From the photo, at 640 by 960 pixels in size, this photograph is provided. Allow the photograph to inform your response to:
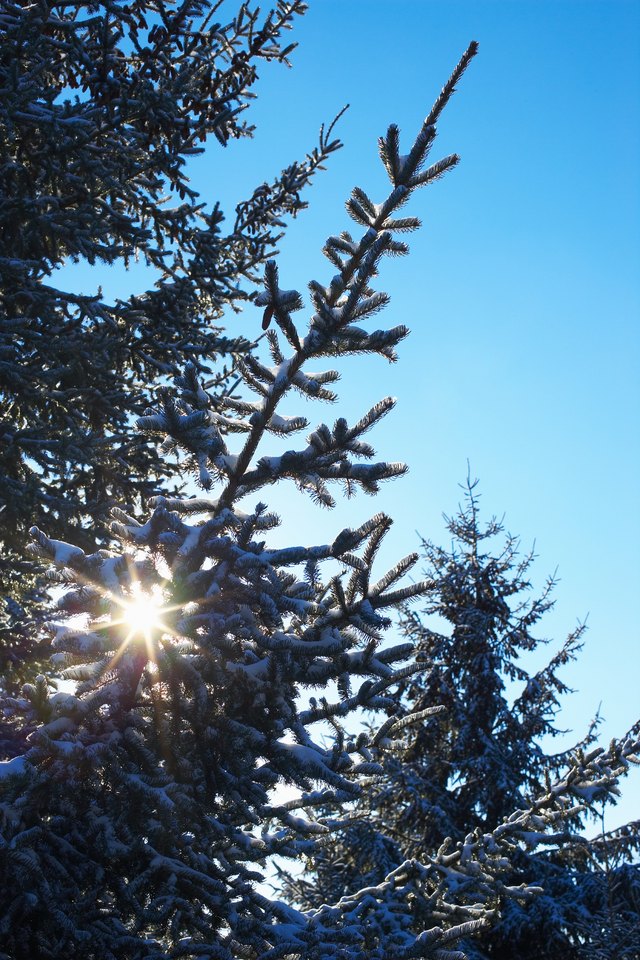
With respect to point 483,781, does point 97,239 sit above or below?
above

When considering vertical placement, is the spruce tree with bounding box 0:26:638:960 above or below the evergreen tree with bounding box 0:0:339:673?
below

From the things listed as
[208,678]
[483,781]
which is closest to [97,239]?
[208,678]

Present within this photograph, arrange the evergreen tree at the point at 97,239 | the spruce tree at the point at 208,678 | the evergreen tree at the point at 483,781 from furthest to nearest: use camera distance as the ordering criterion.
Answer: the evergreen tree at the point at 483,781 < the evergreen tree at the point at 97,239 < the spruce tree at the point at 208,678

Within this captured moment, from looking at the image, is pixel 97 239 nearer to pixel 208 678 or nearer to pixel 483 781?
pixel 208 678

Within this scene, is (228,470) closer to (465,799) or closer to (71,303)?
(71,303)

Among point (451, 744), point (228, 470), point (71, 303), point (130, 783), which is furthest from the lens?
point (451, 744)


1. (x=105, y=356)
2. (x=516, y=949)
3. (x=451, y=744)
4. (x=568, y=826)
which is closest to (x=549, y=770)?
(x=568, y=826)

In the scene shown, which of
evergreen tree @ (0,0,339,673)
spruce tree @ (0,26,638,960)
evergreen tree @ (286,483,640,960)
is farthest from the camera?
evergreen tree @ (286,483,640,960)

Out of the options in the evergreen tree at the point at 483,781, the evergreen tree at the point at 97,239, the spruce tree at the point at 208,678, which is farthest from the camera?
the evergreen tree at the point at 483,781

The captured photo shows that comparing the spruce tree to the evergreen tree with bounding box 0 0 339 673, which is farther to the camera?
the evergreen tree with bounding box 0 0 339 673

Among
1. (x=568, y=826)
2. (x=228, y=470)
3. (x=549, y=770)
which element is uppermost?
(x=228, y=470)

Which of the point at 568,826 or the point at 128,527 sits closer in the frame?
the point at 128,527

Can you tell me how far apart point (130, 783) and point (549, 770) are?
10.3m

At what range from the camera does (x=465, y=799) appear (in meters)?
11.9
